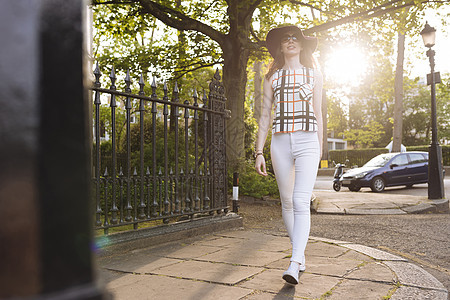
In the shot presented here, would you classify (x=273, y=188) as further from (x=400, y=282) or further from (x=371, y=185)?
(x=400, y=282)

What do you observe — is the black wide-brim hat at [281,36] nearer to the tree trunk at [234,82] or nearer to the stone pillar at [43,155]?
the stone pillar at [43,155]

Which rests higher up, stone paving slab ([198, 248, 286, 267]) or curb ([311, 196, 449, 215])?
stone paving slab ([198, 248, 286, 267])

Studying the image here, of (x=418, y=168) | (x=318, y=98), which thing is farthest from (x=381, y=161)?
(x=318, y=98)

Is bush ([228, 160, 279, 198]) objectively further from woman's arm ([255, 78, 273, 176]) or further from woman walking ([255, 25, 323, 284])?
woman walking ([255, 25, 323, 284])

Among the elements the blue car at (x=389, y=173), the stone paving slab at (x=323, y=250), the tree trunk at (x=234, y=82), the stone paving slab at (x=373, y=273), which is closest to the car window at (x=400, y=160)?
the blue car at (x=389, y=173)

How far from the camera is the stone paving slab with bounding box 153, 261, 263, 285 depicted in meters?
3.36

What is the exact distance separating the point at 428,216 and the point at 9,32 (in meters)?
9.11

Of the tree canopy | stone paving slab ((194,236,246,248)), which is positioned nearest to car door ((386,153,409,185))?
the tree canopy

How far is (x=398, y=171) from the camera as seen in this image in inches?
609

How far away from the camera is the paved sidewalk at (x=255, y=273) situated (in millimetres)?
2975

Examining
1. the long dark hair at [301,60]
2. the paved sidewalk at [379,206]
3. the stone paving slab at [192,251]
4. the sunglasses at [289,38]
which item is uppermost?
the sunglasses at [289,38]

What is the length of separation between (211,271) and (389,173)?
43.4 ft

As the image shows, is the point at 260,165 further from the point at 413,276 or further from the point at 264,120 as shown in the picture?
the point at 413,276

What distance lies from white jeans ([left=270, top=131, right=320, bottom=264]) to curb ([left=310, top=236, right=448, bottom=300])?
2.51 ft
